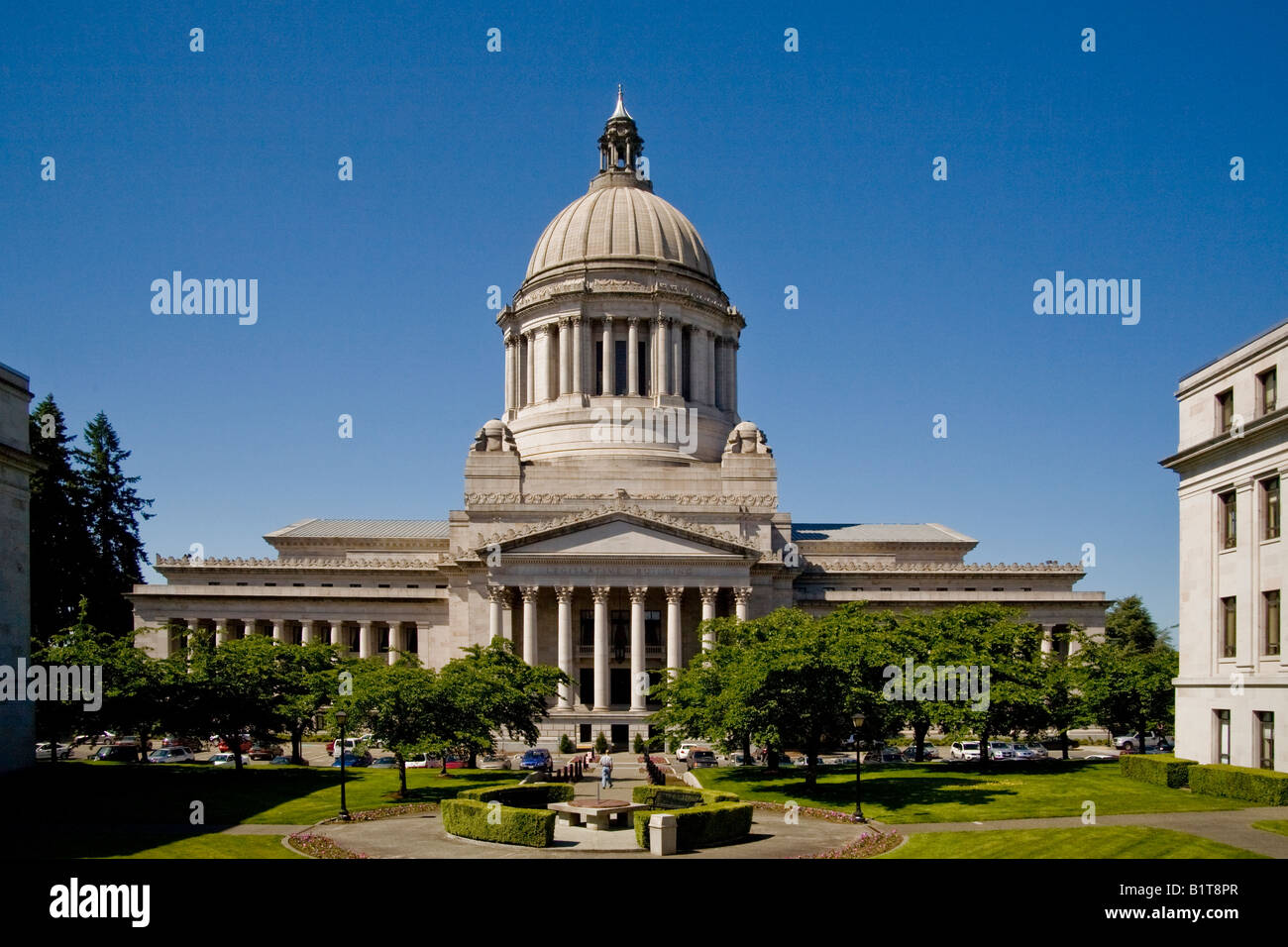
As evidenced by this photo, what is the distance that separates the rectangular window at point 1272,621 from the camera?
132 ft

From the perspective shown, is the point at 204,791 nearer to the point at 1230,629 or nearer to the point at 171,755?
the point at 171,755

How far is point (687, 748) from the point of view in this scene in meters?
63.6

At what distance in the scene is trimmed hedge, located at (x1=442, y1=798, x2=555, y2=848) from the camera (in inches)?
1351

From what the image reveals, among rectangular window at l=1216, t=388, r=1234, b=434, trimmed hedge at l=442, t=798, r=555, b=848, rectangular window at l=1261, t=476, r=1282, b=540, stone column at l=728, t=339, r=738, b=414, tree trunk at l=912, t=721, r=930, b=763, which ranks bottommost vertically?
tree trunk at l=912, t=721, r=930, b=763

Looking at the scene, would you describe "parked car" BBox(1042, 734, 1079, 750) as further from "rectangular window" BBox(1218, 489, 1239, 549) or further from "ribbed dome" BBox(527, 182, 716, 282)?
"ribbed dome" BBox(527, 182, 716, 282)

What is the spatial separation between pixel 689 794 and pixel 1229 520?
24452 mm

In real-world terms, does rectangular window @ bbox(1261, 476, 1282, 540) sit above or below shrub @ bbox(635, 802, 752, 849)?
above

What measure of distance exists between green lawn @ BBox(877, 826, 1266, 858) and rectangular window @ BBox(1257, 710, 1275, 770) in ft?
33.5

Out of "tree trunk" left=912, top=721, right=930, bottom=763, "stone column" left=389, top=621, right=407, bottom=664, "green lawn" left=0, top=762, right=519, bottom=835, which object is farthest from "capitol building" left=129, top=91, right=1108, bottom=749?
"green lawn" left=0, top=762, right=519, bottom=835

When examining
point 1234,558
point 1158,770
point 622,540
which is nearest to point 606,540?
point 622,540

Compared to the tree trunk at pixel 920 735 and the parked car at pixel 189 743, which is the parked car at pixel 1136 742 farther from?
the parked car at pixel 189 743

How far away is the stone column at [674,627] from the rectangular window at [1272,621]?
43189 mm
